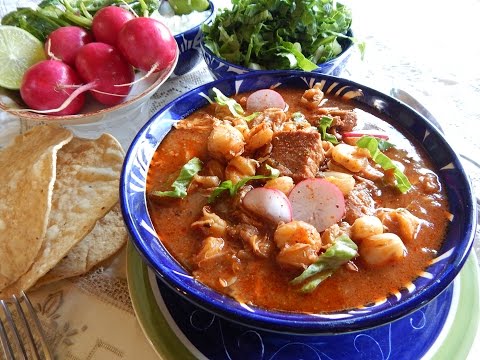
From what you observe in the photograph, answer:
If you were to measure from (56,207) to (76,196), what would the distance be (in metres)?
0.10

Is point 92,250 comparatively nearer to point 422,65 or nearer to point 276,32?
point 276,32

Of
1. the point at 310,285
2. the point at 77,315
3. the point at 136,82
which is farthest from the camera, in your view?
the point at 136,82

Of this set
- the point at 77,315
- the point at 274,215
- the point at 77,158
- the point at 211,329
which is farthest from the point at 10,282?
the point at 274,215

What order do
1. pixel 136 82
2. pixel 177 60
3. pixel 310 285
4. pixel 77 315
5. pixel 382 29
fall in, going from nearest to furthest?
pixel 310 285 → pixel 77 315 → pixel 136 82 → pixel 177 60 → pixel 382 29

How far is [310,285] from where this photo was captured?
1.45m

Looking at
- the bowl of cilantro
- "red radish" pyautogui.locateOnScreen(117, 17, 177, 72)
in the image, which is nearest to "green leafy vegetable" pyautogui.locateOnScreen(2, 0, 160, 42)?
"red radish" pyautogui.locateOnScreen(117, 17, 177, 72)

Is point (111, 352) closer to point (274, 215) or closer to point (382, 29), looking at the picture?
point (274, 215)

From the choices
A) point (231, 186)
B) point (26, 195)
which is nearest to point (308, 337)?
point (231, 186)

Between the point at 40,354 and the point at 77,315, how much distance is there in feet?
0.67

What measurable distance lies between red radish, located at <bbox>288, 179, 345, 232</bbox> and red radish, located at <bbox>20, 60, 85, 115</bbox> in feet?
4.94

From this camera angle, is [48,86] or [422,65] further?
[422,65]

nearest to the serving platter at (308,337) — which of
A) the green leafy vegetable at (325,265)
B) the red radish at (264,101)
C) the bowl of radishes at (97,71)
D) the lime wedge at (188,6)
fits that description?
the green leafy vegetable at (325,265)

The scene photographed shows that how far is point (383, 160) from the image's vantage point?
72.2 inches

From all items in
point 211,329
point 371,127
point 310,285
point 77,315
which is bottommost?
point 77,315
